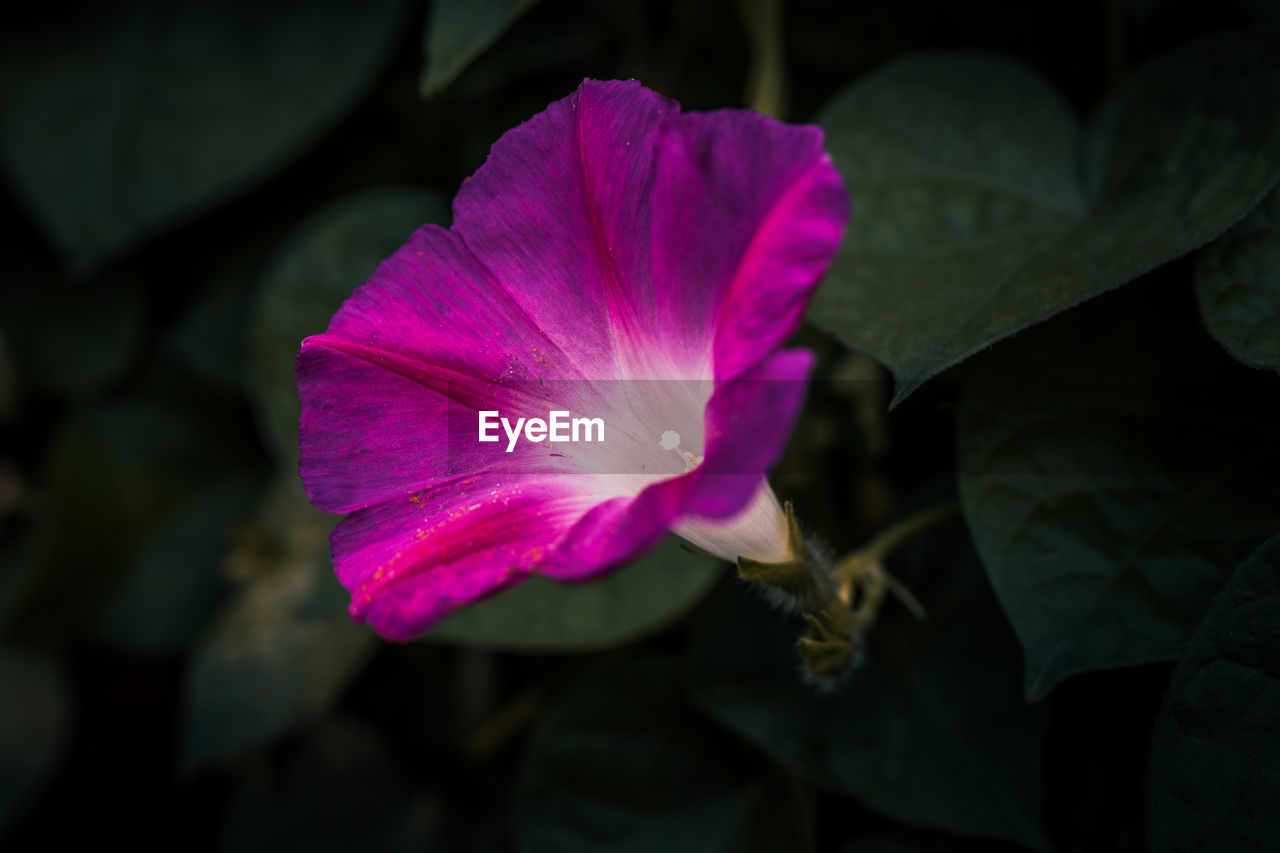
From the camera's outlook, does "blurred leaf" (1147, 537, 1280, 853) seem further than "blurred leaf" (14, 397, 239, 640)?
No

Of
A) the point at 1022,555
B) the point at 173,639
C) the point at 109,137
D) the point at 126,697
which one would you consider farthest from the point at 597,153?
the point at 126,697

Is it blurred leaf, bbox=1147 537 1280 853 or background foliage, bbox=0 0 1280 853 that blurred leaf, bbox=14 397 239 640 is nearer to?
background foliage, bbox=0 0 1280 853

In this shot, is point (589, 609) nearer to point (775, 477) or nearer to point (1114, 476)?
point (775, 477)

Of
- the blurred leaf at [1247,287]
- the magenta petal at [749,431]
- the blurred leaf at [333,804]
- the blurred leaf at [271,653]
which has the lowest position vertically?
the blurred leaf at [333,804]

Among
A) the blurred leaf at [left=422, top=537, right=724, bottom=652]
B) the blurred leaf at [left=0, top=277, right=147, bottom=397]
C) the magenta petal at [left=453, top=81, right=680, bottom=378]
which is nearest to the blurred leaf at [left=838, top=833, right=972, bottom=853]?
the blurred leaf at [left=422, top=537, right=724, bottom=652]

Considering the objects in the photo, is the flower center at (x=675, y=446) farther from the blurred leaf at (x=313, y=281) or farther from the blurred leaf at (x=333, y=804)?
the blurred leaf at (x=333, y=804)

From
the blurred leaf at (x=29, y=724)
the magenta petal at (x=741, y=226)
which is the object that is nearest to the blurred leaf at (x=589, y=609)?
the magenta petal at (x=741, y=226)
